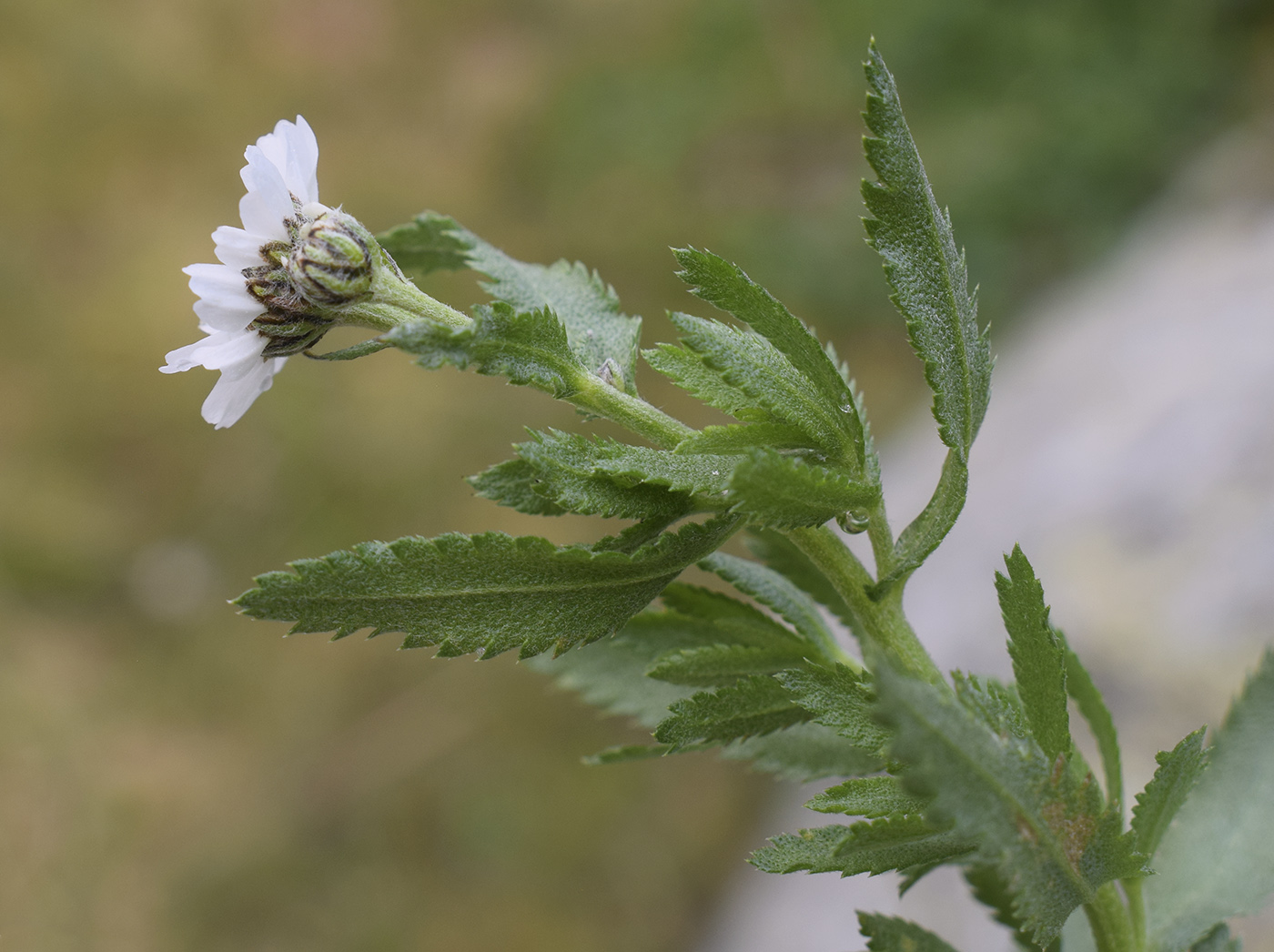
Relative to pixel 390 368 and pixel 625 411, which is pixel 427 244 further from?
pixel 390 368

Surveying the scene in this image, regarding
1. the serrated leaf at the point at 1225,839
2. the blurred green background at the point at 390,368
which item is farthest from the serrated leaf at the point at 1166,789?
the blurred green background at the point at 390,368

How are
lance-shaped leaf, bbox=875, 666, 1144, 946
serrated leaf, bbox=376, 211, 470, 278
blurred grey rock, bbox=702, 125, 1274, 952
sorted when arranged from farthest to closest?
blurred grey rock, bbox=702, 125, 1274, 952 < serrated leaf, bbox=376, 211, 470, 278 < lance-shaped leaf, bbox=875, 666, 1144, 946

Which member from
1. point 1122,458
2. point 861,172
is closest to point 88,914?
point 1122,458

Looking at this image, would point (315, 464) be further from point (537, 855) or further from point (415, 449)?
point (537, 855)

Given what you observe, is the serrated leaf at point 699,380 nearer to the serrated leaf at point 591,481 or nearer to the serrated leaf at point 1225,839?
the serrated leaf at point 591,481

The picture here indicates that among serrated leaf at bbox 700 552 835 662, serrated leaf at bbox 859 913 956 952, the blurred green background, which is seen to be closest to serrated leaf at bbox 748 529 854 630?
serrated leaf at bbox 700 552 835 662

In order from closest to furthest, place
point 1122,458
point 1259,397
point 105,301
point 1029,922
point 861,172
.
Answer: point 1029,922
point 1259,397
point 1122,458
point 105,301
point 861,172

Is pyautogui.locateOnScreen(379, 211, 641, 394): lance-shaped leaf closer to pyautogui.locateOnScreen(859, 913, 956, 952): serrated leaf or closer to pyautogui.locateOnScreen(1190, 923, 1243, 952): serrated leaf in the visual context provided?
pyautogui.locateOnScreen(859, 913, 956, 952): serrated leaf
